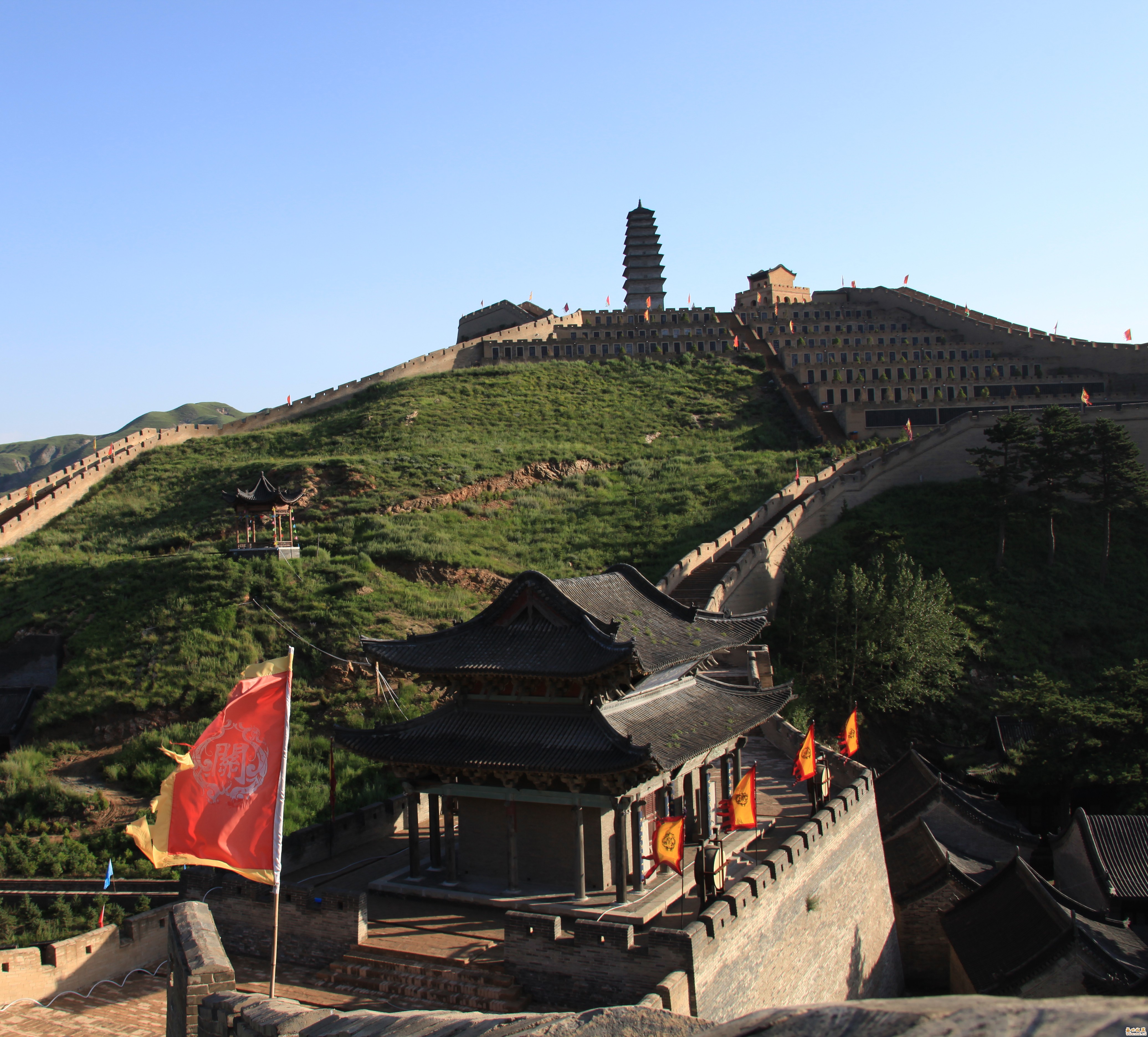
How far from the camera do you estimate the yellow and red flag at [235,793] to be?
10.9m

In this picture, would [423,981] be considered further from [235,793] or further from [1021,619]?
[1021,619]

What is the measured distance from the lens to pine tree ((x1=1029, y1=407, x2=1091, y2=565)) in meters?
42.3

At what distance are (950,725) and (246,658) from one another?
24.0 meters

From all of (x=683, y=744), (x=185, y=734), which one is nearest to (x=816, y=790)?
(x=683, y=744)

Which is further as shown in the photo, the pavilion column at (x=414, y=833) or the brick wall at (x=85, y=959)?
the pavilion column at (x=414, y=833)

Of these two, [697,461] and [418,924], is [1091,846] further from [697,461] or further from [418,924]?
[697,461]

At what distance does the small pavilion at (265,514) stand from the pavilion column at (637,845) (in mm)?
24827

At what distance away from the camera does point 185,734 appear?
87.9 feet

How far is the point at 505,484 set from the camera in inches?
2085

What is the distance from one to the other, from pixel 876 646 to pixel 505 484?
25256 millimetres

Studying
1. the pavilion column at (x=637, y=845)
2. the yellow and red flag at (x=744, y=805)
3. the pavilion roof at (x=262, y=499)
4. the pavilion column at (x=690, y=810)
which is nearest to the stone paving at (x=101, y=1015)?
the pavilion column at (x=637, y=845)

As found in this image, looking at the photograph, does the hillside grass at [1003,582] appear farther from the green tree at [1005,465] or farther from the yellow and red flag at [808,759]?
the yellow and red flag at [808,759]

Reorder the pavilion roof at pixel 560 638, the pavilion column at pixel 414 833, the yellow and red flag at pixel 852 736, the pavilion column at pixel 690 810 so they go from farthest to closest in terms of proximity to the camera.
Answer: the yellow and red flag at pixel 852 736 → the pavilion column at pixel 690 810 → the pavilion column at pixel 414 833 → the pavilion roof at pixel 560 638

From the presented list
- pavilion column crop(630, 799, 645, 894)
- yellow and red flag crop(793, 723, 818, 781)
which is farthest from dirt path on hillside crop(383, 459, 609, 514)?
pavilion column crop(630, 799, 645, 894)
